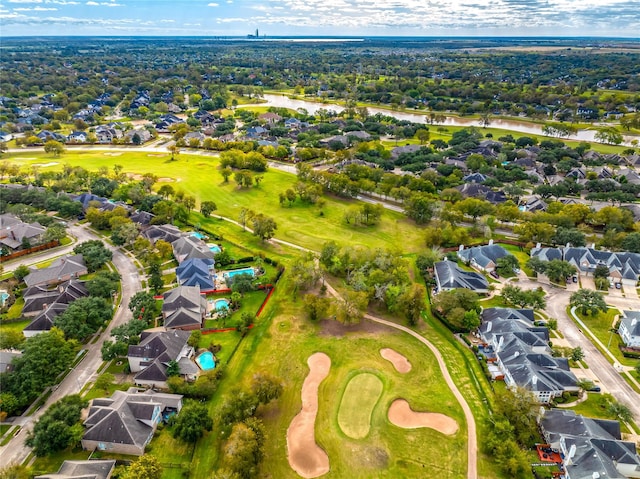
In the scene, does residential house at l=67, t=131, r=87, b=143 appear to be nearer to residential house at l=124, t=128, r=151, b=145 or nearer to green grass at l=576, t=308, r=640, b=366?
residential house at l=124, t=128, r=151, b=145

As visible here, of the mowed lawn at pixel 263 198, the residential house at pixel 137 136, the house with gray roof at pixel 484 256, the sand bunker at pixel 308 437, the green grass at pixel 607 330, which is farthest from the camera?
the residential house at pixel 137 136

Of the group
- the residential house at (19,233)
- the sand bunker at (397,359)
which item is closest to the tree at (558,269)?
the sand bunker at (397,359)

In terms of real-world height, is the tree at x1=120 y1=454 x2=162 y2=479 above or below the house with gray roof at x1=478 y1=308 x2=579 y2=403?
above

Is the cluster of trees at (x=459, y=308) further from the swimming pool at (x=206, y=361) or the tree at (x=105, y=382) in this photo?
the tree at (x=105, y=382)

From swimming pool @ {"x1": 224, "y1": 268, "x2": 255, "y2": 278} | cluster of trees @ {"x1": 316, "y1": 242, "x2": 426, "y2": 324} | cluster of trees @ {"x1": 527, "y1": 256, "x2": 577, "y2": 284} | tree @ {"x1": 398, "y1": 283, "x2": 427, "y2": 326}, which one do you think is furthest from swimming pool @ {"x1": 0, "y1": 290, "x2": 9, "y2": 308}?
cluster of trees @ {"x1": 527, "y1": 256, "x2": 577, "y2": 284}

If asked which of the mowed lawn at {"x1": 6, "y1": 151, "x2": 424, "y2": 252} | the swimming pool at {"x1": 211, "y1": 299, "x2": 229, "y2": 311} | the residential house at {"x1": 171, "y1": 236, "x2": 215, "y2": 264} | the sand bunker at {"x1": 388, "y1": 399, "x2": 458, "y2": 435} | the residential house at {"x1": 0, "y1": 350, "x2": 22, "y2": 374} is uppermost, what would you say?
the residential house at {"x1": 0, "y1": 350, "x2": 22, "y2": 374}

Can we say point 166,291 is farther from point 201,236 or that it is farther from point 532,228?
point 532,228
